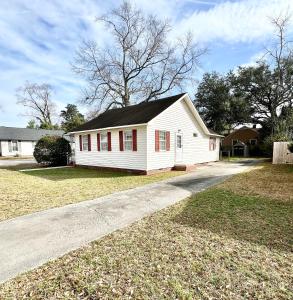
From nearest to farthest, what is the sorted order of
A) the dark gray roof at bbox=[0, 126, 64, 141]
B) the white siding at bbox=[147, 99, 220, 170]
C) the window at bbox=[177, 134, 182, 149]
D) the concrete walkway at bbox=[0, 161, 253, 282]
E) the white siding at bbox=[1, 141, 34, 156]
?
the concrete walkway at bbox=[0, 161, 253, 282], the white siding at bbox=[147, 99, 220, 170], the window at bbox=[177, 134, 182, 149], the white siding at bbox=[1, 141, 34, 156], the dark gray roof at bbox=[0, 126, 64, 141]

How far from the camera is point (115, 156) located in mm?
13547

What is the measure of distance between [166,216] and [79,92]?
25.5 metres

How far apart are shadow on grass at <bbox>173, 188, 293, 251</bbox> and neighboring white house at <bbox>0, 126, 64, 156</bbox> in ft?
111

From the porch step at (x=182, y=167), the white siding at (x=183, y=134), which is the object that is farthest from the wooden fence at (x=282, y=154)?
the porch step at (x=182, y=167)

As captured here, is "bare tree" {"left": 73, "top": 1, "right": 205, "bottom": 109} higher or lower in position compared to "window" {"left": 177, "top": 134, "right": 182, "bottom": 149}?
higher

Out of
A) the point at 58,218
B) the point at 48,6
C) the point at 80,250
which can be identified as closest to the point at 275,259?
the point at 80,250

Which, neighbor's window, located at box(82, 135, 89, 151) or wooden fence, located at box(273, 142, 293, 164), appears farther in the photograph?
wooden fence, located at box(273, 142, 293, 164)

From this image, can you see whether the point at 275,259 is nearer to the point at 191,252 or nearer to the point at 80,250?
the point at 191,252

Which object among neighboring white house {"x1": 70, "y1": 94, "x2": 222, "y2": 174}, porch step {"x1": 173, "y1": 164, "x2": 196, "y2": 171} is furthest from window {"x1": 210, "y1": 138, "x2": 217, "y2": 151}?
porch step {"x1": 173, "y1": 164, "x2": 196, "y2": 171}

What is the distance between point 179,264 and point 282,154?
56.5 ft

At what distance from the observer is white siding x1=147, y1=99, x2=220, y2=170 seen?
12.2 m

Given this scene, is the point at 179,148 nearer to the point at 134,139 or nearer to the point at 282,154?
the point at 134,139

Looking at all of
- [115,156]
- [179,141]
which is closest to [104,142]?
[115,156]

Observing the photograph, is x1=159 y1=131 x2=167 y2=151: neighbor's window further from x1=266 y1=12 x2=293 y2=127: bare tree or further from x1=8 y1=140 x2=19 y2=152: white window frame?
x1=8 y1=140 x2=19 y2=152: white window frame
